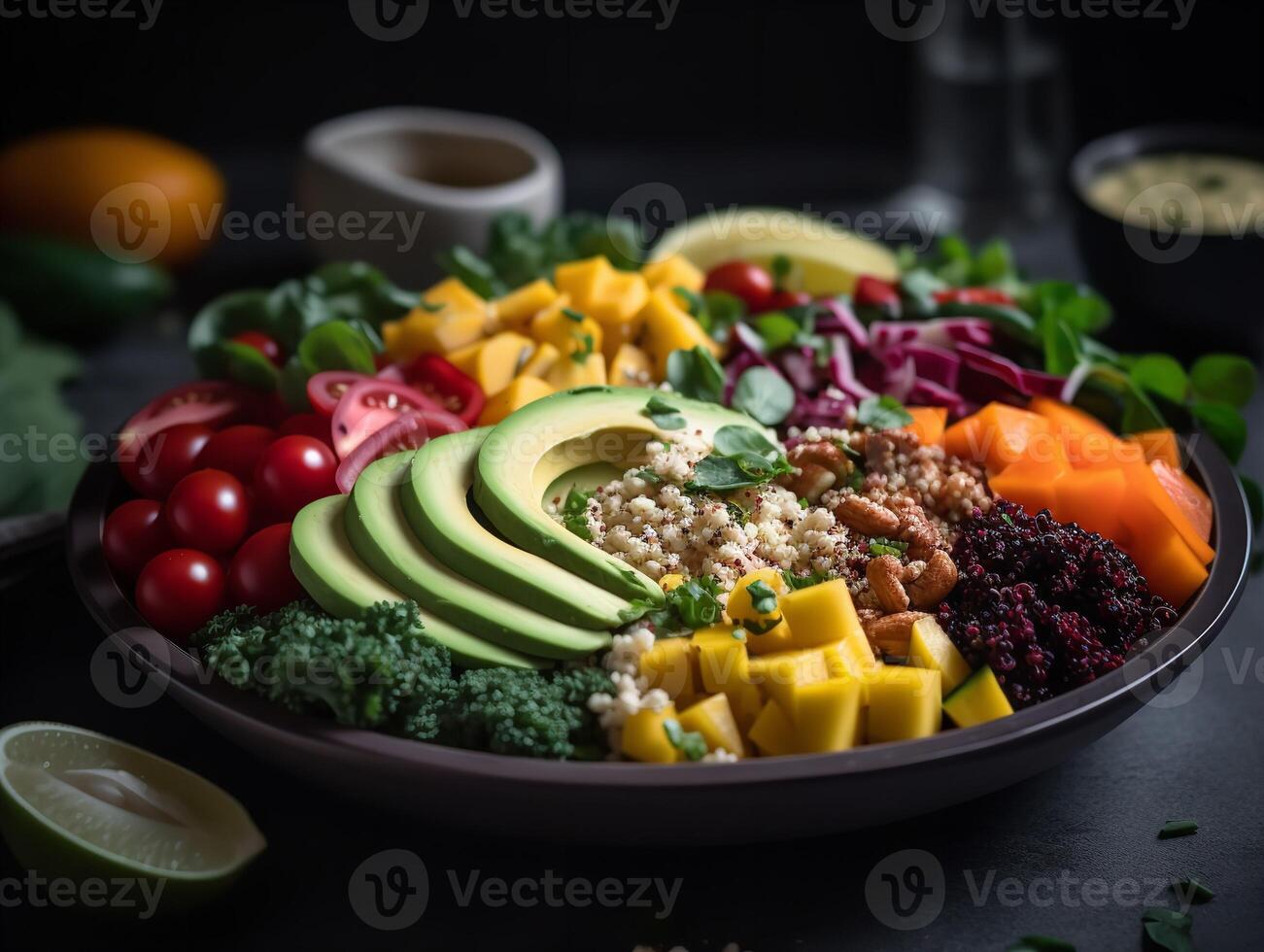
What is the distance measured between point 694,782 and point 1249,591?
4.88ft

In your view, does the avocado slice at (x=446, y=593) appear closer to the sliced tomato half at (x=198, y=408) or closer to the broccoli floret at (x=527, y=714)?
the broccoli floret at (x=527, y=714)

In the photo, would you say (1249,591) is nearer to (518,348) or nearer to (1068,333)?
(1068,333)

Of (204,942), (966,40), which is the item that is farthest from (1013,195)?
(204,942)

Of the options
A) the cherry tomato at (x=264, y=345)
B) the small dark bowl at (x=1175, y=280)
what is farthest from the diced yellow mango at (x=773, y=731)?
the small dark bowl at (x=1175, y=280)

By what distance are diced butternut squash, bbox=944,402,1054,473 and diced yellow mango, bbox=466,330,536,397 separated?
0.81 meters

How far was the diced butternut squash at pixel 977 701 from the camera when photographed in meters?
1.72

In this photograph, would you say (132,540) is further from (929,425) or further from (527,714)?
(929,425)

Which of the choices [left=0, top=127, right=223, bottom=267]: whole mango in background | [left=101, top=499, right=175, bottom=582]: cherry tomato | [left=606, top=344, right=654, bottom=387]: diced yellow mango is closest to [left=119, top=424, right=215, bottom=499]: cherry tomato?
[left=101, top=499, right=175, bottom=582]: cherry tomato

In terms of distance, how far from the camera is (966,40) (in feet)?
12.0

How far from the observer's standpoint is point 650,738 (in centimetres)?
164

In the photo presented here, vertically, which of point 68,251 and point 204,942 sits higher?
point 68,251

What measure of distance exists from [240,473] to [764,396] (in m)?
0.94

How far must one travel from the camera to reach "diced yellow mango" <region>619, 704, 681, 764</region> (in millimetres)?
1636

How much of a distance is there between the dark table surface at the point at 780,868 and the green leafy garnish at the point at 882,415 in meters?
0.64
